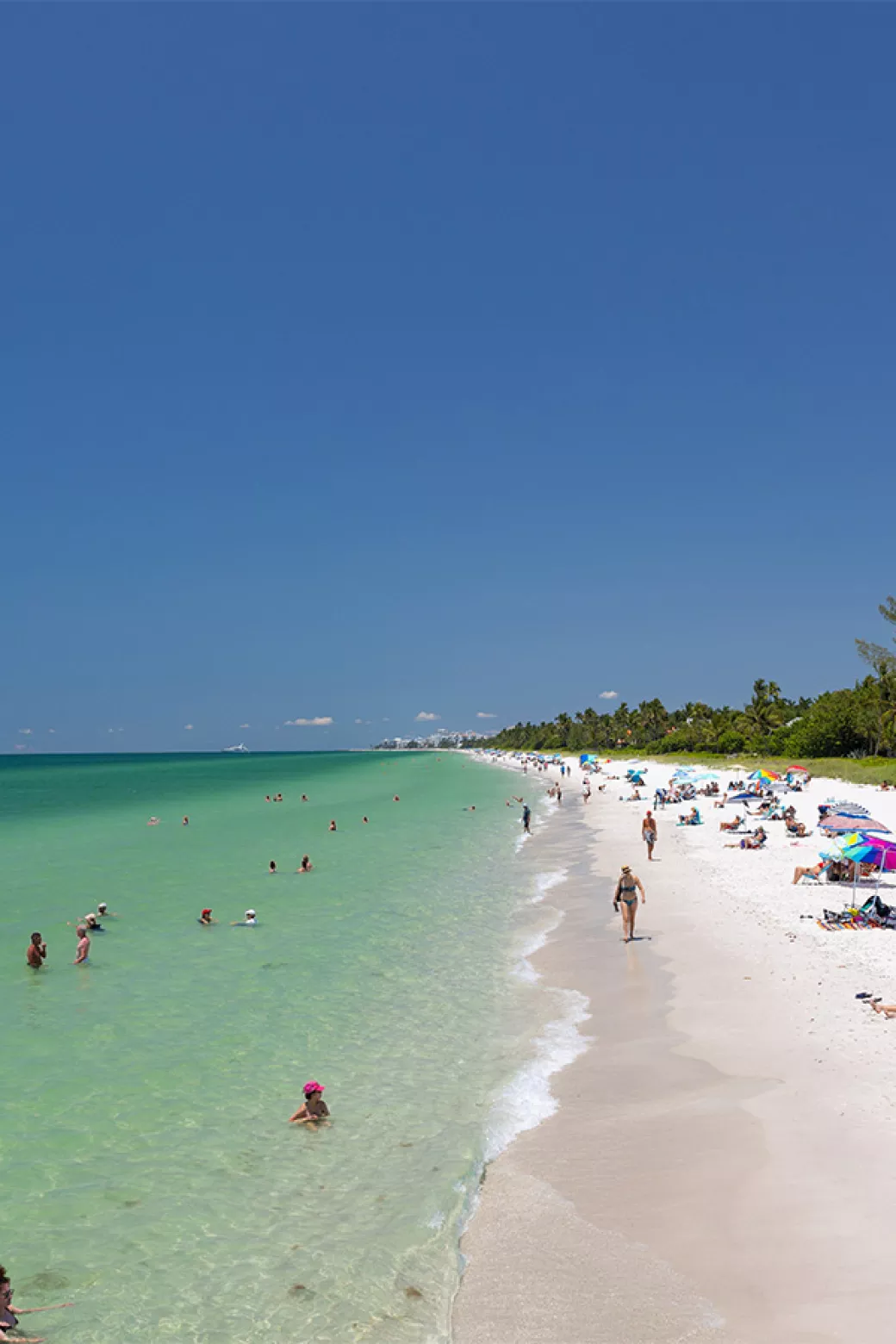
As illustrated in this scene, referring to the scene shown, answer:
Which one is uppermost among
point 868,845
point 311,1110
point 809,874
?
point 868,845

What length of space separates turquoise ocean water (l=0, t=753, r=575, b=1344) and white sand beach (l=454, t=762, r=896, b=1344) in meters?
0.74

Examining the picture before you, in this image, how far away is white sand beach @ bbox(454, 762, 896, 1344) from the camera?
6.47 metres

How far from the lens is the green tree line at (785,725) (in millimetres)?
73125

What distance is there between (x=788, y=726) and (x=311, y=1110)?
9042cm

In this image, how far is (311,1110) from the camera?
1045 cm

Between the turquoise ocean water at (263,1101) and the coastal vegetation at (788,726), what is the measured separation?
156 ft

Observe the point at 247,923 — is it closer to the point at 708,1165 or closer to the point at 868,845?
the point at 708,1165

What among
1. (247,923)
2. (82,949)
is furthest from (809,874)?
(82,949)

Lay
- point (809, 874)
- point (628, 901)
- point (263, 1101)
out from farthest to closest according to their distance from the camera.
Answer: point (809, 874) < point (628, 901) < point (263, 1101)

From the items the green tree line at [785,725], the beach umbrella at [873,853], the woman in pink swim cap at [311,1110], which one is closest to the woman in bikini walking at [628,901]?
the beach umbrella at [873,853]

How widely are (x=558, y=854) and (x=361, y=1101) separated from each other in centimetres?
→ 2477

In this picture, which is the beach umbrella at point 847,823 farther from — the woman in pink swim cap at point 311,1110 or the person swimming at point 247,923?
the woman in pink swim cap at point 311,1110

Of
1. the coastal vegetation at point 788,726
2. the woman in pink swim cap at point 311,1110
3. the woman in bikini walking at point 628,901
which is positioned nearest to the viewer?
the woman in pink swim cap at point 311,1110

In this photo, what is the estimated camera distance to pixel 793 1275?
6637 millimetres
